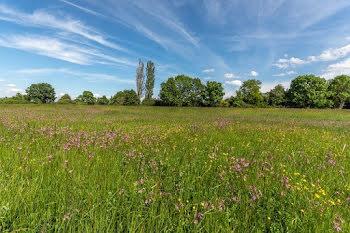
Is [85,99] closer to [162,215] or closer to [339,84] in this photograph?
[162,215]

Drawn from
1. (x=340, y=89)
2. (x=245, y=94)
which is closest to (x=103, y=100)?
(x=245, y=94)

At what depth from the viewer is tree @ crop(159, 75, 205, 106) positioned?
56.4 m

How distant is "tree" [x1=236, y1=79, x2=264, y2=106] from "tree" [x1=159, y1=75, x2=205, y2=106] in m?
17.4

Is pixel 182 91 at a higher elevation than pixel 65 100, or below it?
higher

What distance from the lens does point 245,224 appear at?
64.9 inches

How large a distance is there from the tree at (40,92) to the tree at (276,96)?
A: 358ft

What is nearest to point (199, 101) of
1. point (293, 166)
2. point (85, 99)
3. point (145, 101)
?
point (145, 101)

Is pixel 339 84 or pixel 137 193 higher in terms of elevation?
pixel 339 84

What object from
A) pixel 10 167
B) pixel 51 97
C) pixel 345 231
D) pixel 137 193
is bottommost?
pixel 345 231

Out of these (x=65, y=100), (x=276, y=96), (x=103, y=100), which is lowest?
(x=65, y=100)

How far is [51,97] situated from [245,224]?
10267 cm

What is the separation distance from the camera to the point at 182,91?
58.3m

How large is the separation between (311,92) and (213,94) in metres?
33.5

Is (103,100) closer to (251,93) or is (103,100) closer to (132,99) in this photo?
(132,99)
